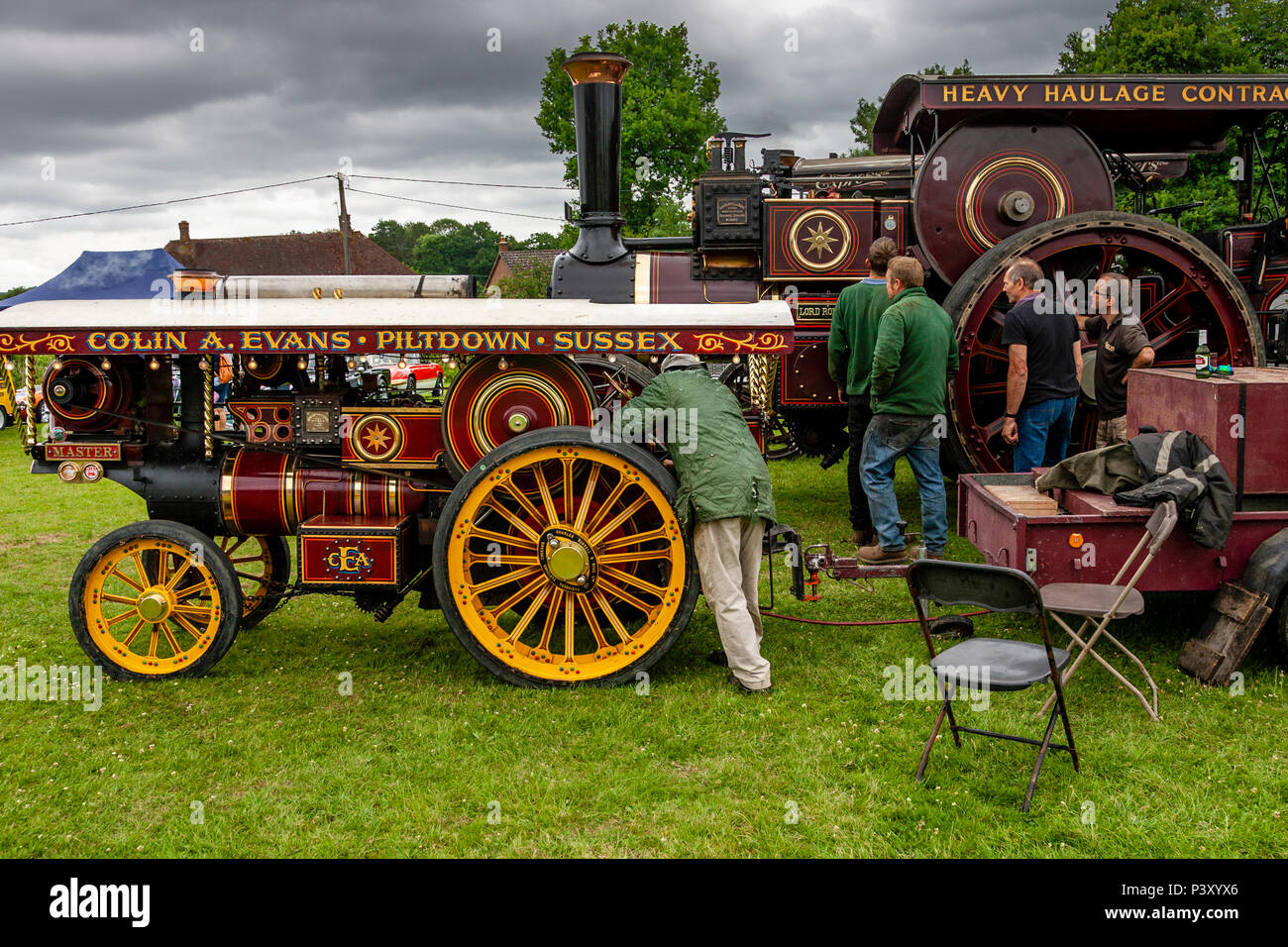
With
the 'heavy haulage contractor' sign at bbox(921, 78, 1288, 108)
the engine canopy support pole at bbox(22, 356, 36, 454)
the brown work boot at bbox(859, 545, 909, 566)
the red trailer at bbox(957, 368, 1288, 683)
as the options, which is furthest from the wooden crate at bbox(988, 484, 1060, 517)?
the engine canopy support pole at bbox(22, 356, 36, 454)

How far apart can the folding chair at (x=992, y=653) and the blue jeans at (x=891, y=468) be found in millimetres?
1800

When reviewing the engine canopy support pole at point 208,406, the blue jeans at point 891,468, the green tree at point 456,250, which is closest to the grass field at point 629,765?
the blue jeans at point 891,468

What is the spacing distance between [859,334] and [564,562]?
2.54 m

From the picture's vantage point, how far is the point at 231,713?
455cm

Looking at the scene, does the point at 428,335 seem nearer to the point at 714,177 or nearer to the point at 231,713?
the point at 231,713

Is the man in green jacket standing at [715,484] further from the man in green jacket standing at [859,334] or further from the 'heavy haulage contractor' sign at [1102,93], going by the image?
the 'heavy haulage contractor' sign at [1102,93]

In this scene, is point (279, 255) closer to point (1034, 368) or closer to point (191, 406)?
point (191, 406)

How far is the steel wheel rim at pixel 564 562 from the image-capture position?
15.0 ft

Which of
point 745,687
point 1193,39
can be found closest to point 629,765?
point 745,687

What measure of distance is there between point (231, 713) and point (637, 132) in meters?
24.7

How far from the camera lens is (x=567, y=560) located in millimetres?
4609

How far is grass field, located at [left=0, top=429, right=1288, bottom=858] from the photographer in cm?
345

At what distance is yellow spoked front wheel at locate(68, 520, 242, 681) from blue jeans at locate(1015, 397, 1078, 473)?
4507 mm

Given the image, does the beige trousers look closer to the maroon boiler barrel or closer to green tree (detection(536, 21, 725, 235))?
the maroon boiler barrel
